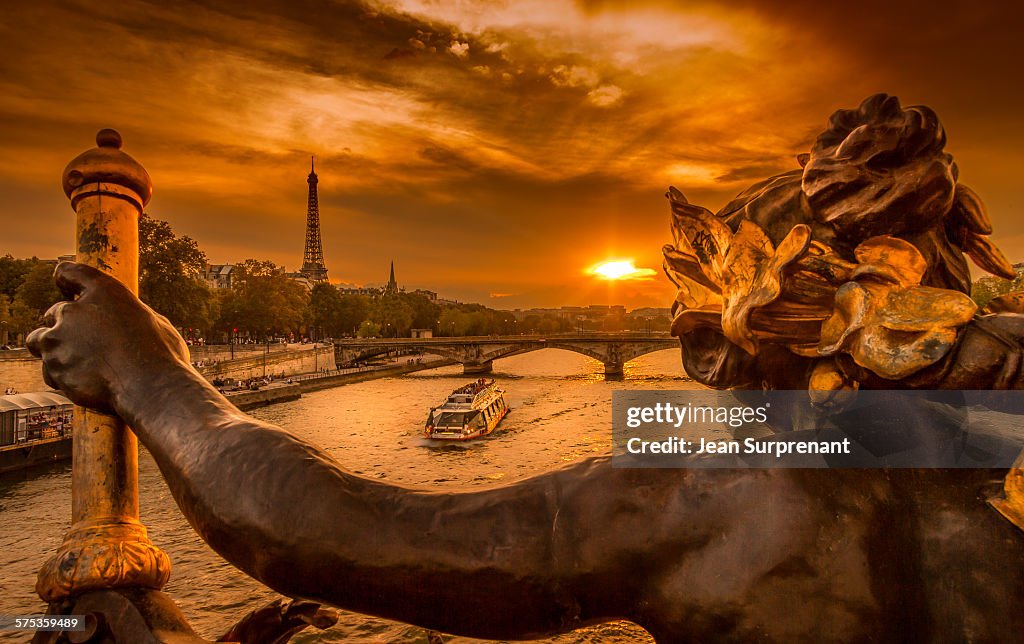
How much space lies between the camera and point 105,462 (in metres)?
1.60

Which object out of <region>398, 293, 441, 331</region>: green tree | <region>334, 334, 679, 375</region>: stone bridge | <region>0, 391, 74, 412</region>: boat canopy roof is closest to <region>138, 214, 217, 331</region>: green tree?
<region>0, 391, 74, 412</region>: boat canopy roof

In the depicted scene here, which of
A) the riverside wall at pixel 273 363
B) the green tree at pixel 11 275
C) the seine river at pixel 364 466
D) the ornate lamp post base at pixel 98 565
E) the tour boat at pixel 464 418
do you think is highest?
the green tree at pixel 11 275

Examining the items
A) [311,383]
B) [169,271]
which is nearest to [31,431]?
[169,271]

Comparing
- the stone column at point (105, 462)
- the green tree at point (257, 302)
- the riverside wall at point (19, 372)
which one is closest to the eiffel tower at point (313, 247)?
the green tree at point (257, 302)

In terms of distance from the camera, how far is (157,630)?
4.36ft

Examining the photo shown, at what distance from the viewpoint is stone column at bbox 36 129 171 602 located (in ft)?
4.77

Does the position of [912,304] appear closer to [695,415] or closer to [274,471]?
[695,415]

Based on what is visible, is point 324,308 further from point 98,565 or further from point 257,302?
point 98,565

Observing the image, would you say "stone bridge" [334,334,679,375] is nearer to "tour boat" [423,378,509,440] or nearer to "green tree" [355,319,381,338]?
"green tree" [355,319,381,338]

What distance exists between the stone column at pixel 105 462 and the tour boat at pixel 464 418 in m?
21.7

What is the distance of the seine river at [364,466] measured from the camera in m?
10.3

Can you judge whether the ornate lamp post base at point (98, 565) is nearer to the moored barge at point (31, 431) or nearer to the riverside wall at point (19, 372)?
the moored barge at point (31, 431)

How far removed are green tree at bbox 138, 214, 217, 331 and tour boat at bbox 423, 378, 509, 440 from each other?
17103 mm

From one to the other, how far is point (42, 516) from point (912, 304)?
A: 18.1 meters
